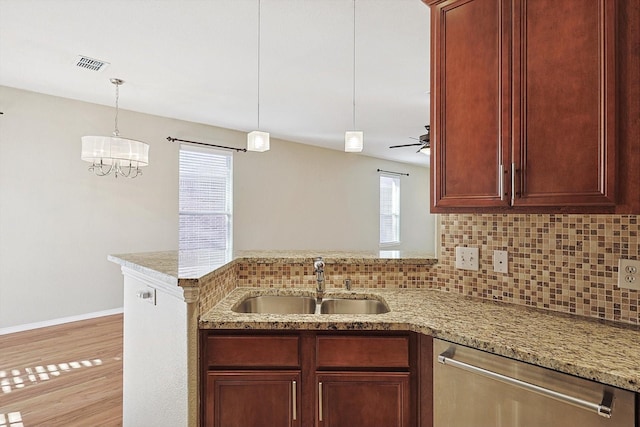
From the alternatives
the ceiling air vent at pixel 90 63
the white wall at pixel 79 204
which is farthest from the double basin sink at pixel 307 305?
the white wall at pixel 79 204

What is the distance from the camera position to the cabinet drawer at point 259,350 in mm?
1521

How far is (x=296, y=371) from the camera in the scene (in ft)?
4.99

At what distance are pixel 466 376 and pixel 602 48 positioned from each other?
1.22 meters

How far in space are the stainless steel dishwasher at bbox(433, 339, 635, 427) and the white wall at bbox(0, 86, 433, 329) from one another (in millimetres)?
4411

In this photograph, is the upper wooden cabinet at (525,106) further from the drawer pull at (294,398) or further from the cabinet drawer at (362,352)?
the drawer pull at (294,398)

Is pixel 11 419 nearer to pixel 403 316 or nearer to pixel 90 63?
pixel 403 316

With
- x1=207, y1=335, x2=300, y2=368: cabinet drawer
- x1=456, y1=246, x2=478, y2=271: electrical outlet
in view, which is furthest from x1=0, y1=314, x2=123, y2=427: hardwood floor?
x1=456, y1=246, x2=478, y2=271: electrical outlet

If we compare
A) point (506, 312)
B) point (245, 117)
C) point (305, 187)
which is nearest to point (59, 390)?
point (506, 312)

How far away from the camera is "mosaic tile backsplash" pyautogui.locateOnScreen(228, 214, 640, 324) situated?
1484mm

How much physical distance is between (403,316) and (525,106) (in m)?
0.95

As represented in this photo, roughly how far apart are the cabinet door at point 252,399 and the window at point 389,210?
6.89m

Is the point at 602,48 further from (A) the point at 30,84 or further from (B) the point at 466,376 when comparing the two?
(A) the point at 30,84

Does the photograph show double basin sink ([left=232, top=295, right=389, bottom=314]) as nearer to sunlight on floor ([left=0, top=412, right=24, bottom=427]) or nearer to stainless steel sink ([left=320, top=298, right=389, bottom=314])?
stainless steel sink ([left=320, top=298, right=389, bottom=314])

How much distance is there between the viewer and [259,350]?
152 centimetres
